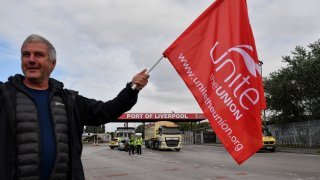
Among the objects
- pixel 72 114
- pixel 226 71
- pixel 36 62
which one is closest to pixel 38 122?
pixel 72 114

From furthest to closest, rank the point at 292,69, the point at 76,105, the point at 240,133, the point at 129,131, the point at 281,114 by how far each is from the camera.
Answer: the point at 129,131 → the point at 281,114 → the point at 292,69 → the point at 240,133 → the point at 76,105

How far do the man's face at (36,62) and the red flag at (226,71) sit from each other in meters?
2.10

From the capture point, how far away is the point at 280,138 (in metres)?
48.8

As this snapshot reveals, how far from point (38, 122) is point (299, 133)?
142ft

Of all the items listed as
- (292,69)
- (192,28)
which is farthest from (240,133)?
(292,69)

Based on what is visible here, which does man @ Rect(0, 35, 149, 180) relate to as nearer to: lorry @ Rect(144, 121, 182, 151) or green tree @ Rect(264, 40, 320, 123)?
green tree @ Rect(264, 40, 320, 123)

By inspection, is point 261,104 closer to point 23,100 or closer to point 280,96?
point 23,100

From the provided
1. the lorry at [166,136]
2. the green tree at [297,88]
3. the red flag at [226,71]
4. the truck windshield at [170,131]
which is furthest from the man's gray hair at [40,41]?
the truck windshield at [170,131]

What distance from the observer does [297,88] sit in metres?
43.1

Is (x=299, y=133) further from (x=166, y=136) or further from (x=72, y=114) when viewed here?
(x=72, y=114)

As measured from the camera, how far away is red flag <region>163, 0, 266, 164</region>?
5230 mm

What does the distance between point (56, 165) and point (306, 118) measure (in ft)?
143

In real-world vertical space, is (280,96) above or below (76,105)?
above

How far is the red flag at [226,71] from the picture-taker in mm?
5230
